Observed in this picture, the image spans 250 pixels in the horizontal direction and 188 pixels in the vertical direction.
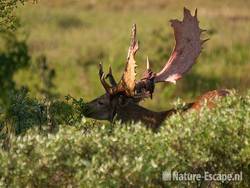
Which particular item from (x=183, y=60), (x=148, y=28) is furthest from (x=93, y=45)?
(x=183, y=60)

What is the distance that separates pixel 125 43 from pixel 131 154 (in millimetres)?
21762

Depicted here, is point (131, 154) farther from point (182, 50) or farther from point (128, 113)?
point (182, 50)

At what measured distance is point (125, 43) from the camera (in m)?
29.7

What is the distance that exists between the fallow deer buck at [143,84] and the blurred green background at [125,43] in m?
7.85

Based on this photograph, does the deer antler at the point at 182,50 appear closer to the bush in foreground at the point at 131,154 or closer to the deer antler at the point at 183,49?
the deer antler at the point at 183,49

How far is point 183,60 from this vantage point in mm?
12672

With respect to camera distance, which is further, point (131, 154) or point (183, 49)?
point (183, 49)

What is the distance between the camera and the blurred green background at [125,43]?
2547 cm

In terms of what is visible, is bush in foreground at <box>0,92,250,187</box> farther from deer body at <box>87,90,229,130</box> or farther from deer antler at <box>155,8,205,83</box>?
deer antler at <box>155,8,205,83</box>

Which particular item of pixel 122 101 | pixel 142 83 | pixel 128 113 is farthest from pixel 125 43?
pixel 128 113

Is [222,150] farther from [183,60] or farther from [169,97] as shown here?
[169,97]

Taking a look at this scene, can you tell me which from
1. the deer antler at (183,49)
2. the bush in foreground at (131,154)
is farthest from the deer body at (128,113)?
the bush in foreground at (131,154)

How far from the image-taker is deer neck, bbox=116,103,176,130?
11820 mm

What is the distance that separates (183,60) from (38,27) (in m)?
22.5
